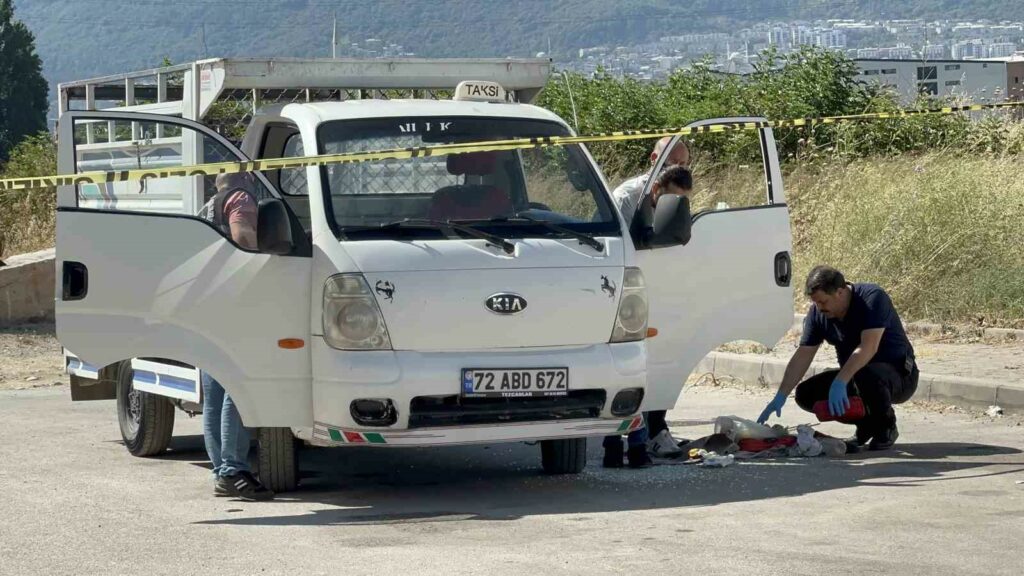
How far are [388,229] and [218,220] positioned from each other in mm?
1098

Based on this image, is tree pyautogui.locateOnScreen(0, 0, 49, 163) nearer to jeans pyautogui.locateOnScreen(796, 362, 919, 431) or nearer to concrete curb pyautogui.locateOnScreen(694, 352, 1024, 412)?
concrete curb pyautogui.locateOnScreen(694, 352, 1024, 412)

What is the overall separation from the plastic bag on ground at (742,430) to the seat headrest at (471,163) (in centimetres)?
201

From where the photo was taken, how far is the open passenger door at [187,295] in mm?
7391

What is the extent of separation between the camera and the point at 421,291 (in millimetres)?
7520

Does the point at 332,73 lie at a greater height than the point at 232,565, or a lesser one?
greater

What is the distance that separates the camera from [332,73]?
1001 centimetres

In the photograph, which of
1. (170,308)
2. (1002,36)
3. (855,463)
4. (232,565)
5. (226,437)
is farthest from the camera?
(1002,36)

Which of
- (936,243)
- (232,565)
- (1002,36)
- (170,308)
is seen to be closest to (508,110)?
(170,308)

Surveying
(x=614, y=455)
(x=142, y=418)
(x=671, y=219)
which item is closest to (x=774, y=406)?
(x=614, y=455)

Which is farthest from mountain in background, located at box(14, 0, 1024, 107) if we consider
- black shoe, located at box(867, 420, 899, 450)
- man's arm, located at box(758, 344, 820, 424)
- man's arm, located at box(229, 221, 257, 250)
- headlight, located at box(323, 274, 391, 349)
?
headlight, located at box(323, 274, 391, 349)

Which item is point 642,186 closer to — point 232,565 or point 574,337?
point 574,337

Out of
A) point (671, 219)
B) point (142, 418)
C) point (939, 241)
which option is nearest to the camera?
point (671, 219)

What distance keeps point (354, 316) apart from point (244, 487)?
45.4 inches

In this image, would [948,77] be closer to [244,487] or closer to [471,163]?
[471,163]
